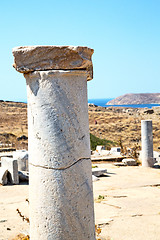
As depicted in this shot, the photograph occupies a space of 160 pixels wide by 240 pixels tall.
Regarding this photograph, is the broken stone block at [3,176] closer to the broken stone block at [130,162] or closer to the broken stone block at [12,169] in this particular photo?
the broken stone block at [12,169]

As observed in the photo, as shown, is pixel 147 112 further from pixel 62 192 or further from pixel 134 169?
pixel 62 192

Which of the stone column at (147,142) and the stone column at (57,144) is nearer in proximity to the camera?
the stone column at (57,144)

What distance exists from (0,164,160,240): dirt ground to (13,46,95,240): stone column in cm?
264

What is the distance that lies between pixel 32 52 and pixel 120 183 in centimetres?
895

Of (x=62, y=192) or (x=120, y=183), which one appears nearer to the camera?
(x=62, y=192)

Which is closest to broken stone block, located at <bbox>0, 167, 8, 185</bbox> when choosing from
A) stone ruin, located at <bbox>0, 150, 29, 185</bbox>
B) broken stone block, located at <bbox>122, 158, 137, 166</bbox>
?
stone ruin, located at <bbox>0, 150, 29, 185</bbox>

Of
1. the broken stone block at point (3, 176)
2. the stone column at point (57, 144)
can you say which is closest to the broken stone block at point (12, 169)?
the broken stone block at point (3, 176)

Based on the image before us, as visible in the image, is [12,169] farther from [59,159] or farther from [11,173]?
[59,159]

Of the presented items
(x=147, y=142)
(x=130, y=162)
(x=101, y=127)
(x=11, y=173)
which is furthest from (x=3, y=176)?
(x=101, y=127)

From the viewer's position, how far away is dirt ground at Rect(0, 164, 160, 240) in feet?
20.6

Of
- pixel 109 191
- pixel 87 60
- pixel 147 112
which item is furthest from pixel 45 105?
pixel 147 112

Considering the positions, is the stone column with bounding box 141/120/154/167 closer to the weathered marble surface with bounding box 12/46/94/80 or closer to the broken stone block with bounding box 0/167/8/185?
the broken stone block with bounding box 0/167/8/185

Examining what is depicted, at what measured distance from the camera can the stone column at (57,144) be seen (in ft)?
10.9

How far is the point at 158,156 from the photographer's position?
17422mm
